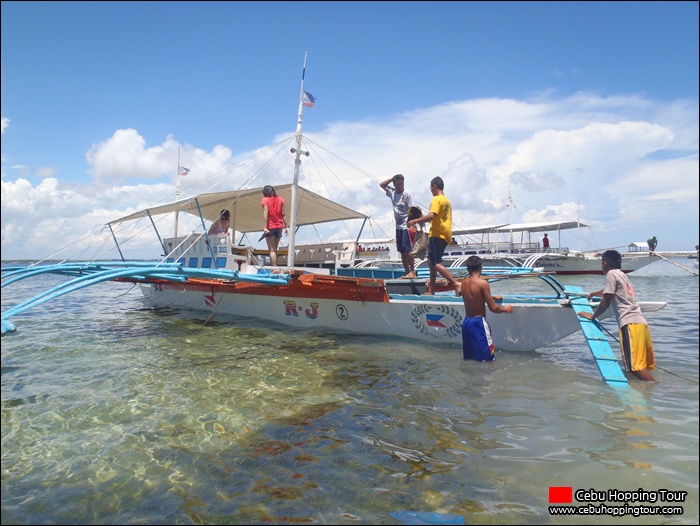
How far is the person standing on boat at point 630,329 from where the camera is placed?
4.75m

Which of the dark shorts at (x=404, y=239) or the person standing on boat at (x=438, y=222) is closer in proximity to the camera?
the person standing on boat at (x=438, y=222)

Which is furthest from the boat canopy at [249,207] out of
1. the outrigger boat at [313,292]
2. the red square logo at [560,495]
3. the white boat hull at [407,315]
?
the red square logo at [560,495]

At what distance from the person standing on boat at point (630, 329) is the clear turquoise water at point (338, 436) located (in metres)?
0.23

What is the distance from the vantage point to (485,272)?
921 centimetres

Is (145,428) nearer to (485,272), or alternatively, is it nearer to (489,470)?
(489,470)

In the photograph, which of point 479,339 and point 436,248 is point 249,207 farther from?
point 479,339

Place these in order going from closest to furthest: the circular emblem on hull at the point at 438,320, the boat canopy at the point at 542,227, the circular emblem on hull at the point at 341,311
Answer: the circular emblem on hull at the point at 438,320 → the circular emblem on hull at the point at 341,311 → the boat canopy at the point at 542,227

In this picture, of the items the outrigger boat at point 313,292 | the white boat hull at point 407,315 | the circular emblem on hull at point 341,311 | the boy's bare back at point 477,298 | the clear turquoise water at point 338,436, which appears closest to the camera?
the clear turquoise water at point 338,436

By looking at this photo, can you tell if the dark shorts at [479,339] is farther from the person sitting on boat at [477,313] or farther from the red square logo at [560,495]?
the red square logo at [560,495]

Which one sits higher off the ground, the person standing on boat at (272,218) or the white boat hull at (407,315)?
the person standing on boat at (272,218)

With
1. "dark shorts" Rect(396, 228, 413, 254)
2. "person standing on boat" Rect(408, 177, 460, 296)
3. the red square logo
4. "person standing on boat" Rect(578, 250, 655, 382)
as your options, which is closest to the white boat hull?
"person standing on boat" Rect(408, 177, 460, 296)

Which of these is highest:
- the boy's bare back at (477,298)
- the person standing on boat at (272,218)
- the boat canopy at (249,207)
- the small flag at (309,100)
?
the small flag at (309,100)

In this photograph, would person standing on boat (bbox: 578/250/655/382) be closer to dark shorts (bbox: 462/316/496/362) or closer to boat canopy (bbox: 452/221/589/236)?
dark shorts (bbox: 462/316/496/362)

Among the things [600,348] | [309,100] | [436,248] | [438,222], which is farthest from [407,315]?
[309,100]
